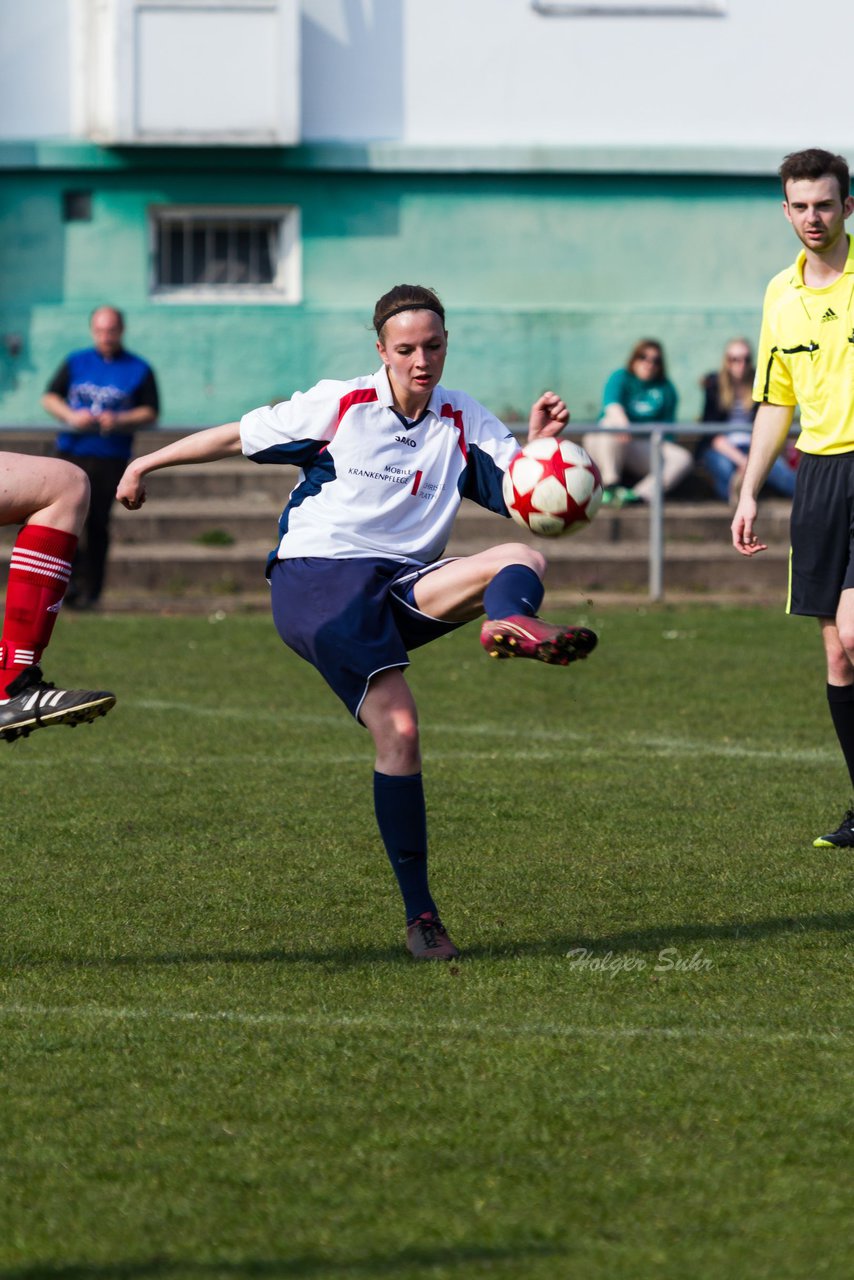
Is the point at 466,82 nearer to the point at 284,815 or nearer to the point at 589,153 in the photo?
the point at 589,153

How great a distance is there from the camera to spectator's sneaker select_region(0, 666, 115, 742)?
5430mm

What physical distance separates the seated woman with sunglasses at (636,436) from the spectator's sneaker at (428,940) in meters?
10.3

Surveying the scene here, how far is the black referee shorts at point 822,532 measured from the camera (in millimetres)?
7008

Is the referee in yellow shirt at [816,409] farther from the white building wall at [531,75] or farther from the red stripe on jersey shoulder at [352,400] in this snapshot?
the white building wall at [531,75]

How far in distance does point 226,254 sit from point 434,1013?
47.6 feet

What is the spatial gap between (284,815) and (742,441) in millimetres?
9023

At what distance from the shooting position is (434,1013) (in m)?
5.09

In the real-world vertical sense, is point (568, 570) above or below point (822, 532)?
below

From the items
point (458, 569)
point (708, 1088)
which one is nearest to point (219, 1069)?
point (708, 1088)

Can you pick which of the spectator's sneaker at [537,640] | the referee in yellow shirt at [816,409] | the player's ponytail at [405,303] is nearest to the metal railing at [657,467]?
the referee in yellow shirt at [816,409]

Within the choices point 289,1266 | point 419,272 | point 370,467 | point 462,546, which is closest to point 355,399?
point 370,467

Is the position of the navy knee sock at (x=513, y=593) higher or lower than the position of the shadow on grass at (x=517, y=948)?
higher

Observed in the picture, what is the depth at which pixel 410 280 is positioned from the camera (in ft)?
61.8

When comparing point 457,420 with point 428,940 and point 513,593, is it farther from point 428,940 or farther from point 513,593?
point 428,940
